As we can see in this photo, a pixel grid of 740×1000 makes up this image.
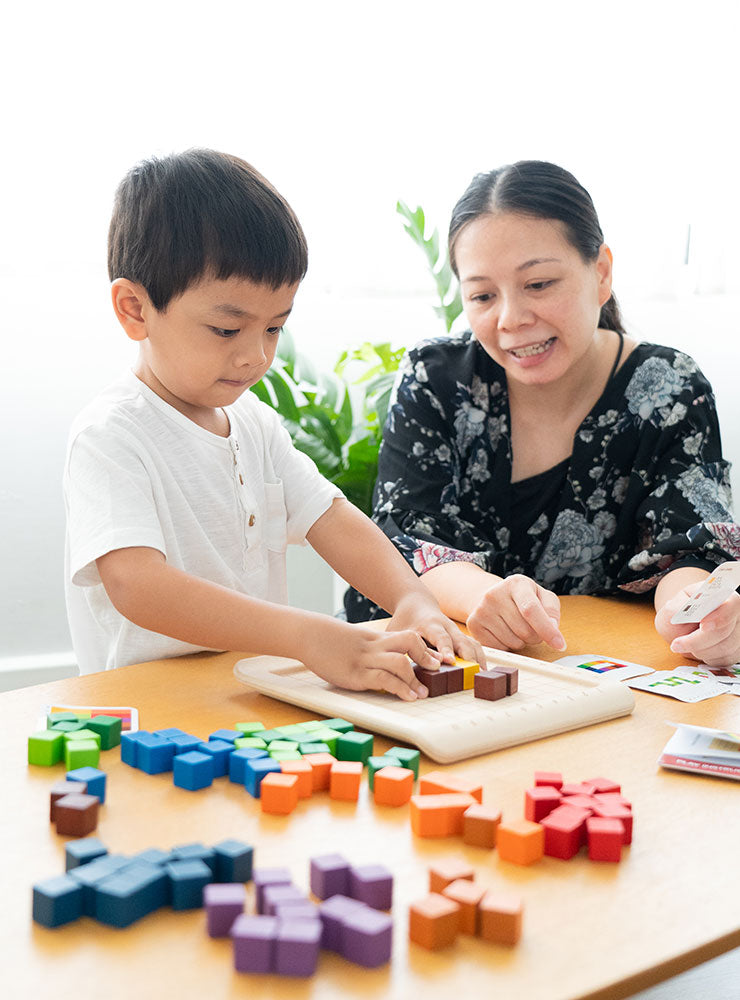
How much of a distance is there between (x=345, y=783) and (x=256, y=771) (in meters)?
0.07

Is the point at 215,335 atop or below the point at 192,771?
atop

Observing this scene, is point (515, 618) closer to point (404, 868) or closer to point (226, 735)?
point (226, 735)

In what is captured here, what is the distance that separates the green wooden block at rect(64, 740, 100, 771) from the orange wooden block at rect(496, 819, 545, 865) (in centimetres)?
33

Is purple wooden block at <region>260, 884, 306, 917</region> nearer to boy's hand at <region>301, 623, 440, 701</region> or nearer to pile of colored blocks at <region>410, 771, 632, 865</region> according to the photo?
pile of colored blocks at <region>410, 771, 632, 865</region>

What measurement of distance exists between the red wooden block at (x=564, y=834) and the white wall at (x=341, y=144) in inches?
79.1

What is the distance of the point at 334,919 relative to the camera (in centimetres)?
56

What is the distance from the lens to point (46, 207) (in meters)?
2.33

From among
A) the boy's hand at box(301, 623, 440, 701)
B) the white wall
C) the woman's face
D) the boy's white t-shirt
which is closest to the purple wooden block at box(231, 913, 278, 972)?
the boy's hand at box(301, 623, 440, 701)

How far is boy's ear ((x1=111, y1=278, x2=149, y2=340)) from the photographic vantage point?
1251 mm

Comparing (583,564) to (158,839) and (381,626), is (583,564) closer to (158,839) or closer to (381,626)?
(381,626)

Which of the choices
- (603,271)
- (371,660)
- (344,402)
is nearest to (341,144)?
(344,402)

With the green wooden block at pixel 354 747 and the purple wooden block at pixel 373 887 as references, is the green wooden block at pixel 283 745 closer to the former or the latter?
the green wooden block at pixel 354 747

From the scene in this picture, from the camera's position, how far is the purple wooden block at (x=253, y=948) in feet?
1.76

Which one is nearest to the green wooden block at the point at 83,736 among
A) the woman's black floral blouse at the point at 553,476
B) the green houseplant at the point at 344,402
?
the woman's black floral blouse at the point at 553,476
